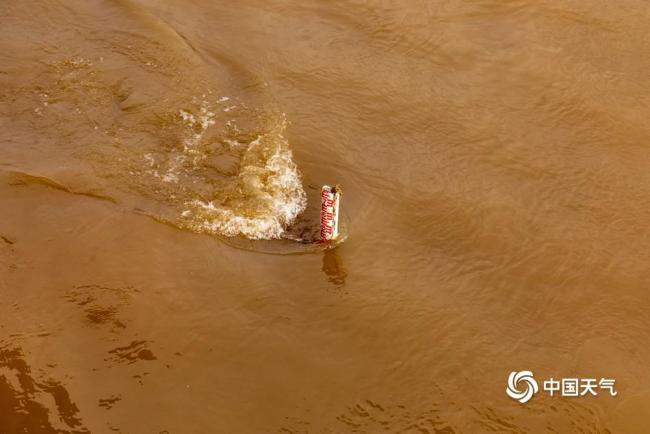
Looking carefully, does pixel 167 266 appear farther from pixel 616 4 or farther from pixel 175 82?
pixel 616 4

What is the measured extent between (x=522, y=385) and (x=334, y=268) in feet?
5.13

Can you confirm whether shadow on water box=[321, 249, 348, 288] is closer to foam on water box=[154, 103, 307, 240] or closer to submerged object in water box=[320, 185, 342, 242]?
submerged object in water box=[320, 185, 342, 242]

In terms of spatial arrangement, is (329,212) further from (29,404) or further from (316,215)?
(29,404)

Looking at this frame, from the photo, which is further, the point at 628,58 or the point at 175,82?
the point at 628,58

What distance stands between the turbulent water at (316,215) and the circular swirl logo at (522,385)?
2.2 inches

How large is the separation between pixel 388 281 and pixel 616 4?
193 inches

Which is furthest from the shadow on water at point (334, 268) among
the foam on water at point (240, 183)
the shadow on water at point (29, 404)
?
the shadow on water at point (29, 404)

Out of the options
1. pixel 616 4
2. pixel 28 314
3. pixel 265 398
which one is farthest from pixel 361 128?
pixel 616 4

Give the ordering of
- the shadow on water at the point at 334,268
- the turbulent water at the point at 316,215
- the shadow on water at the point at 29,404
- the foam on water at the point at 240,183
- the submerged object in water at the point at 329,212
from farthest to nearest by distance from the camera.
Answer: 1. the foam on water at the point at 240,183
2. the shadow on water at the point at 334,268
3. the submerged object in water at the point at 329,212
4. the turbulent water at the point at 316,215
5. the shadow on water at the point at 29,404

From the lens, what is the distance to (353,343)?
4.39 m

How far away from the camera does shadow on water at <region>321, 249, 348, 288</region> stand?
4750 millimetres

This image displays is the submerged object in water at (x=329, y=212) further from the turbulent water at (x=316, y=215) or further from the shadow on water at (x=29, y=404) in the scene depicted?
the shadow on water at (x=29, y=404)

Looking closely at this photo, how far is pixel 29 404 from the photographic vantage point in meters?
3.93

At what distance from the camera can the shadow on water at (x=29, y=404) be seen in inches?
152
